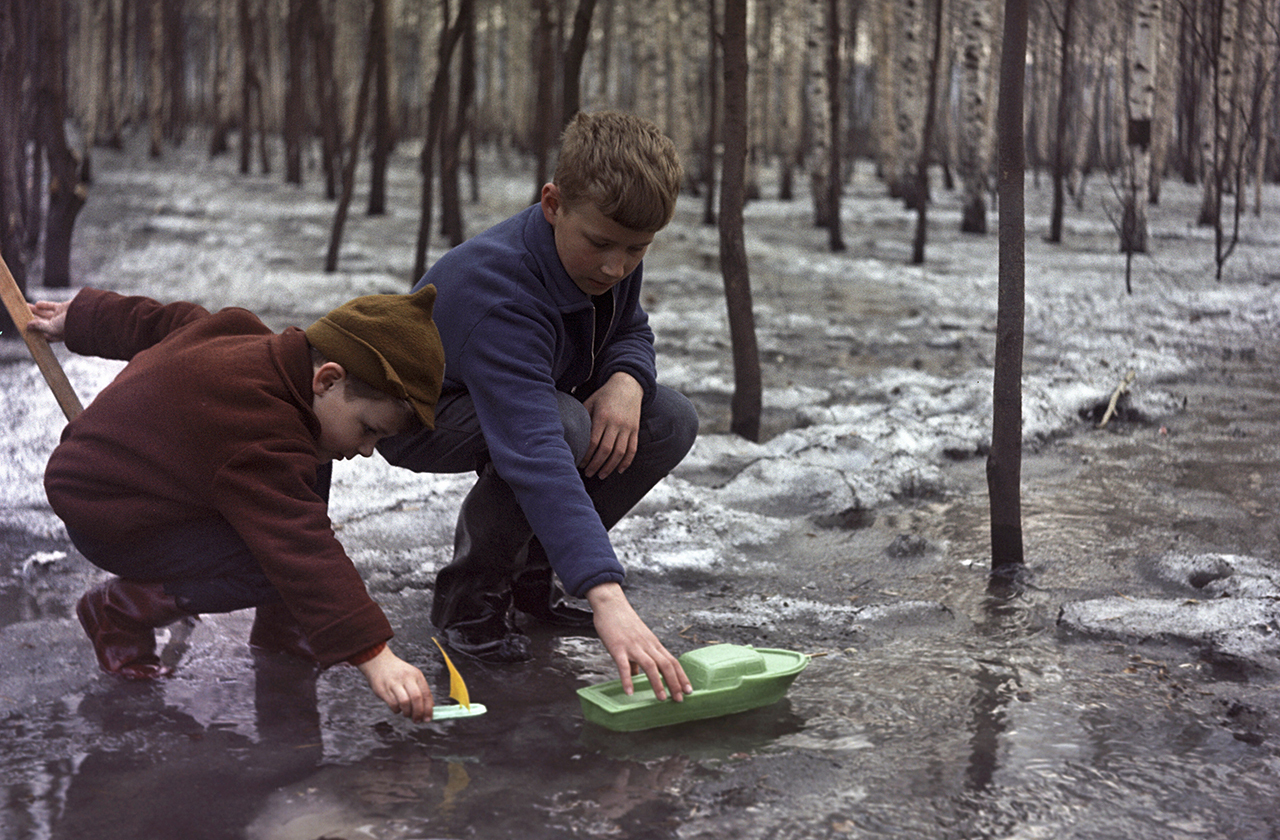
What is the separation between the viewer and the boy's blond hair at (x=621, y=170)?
1951 mm

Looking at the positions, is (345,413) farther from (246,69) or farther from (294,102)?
(246,69)

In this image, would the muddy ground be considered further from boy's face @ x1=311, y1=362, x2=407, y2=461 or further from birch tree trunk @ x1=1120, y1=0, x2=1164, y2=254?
birch tree trunk @ x1=1120, y1=0, x2=1164, y2=254

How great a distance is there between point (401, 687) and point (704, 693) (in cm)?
55

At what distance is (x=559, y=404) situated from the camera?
7.19ft

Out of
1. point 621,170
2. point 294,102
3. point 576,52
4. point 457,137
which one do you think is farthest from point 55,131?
point 294,102

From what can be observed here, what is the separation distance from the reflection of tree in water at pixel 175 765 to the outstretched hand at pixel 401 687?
8.2 inches

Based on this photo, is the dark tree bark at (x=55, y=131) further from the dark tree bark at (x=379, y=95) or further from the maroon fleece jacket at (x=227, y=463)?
the maroon fleece jacket at (x=227, y=463)

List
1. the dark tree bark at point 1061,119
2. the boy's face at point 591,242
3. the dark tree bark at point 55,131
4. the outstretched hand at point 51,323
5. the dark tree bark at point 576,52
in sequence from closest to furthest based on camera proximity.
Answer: the boy's face at point 591,242 → the outstretched hand at point 51,323 → the dark tree bark at point 576,52 → the dark tree bark at point 55,131 → the dark tree bark at point 1061,119

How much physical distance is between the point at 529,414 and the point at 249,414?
1.63ft

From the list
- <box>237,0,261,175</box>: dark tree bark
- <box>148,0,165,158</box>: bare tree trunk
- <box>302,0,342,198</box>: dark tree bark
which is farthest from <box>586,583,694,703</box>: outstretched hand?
<box>148,0,165,158</box>: bare tree trunk

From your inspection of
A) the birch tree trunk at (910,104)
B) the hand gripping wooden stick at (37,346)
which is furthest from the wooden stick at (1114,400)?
the birch tree trunk at (910,104)

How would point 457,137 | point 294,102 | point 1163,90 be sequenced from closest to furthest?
1. point 457,137
2. point 294,102
3. point 1163,90

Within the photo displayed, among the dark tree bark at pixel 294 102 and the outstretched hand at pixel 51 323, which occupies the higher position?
the dark tree bark at pixel 294 102

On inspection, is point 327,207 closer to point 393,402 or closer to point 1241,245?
point 1241,245
